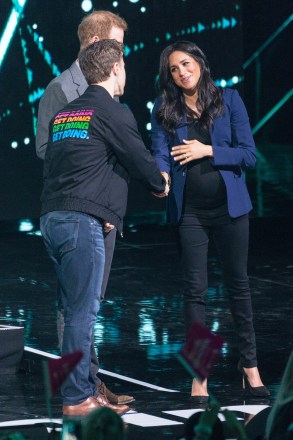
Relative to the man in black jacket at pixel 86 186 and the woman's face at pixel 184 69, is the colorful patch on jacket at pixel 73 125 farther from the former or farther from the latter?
the woman's face at pixel 184 69

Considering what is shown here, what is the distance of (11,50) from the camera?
1128cm

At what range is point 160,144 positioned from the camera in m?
5.11

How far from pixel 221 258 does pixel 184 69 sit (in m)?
0.89

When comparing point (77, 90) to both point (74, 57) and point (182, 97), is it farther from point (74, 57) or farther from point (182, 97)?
point (74, 57)

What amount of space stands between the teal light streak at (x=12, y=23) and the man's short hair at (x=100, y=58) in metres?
6.86

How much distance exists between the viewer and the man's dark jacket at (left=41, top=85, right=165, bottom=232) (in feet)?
14.5

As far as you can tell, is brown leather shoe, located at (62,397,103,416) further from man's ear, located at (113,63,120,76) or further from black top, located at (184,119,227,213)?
man's ear, located at (113,63,120,76)

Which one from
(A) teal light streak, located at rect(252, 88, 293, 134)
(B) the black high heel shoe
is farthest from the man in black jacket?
(A) teal light streak, located at rect(252, 88, 293, 134)

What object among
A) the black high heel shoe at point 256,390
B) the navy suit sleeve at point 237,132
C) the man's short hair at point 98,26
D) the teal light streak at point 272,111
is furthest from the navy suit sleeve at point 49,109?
the teal light streak at point 272,111

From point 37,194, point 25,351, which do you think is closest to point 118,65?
point 25,351

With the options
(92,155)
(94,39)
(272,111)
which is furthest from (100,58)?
(272,111)

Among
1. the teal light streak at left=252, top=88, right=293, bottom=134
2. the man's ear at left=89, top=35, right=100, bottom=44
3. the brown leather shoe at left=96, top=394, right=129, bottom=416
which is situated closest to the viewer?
the brown leather shoe at left=96, top=394, right=129, bottom=416

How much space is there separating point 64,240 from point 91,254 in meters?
0.12

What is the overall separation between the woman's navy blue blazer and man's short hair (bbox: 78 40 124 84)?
650mm
